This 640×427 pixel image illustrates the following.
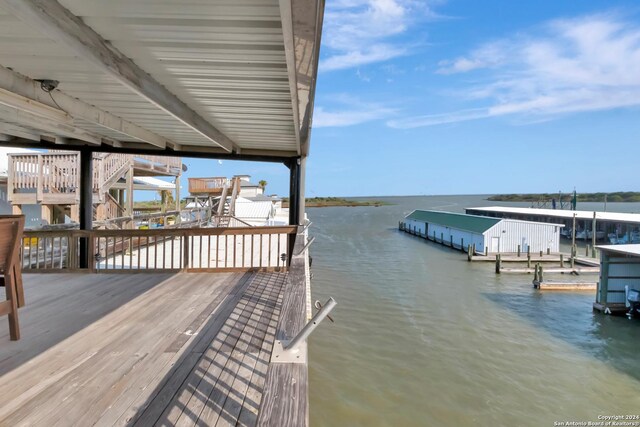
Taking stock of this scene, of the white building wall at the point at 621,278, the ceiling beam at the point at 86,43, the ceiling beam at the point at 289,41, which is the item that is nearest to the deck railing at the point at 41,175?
the ceiling beam at the point at 86,43

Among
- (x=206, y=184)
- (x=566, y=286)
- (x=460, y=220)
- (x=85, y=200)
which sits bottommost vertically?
(x=566, y=286)

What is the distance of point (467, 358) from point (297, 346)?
31.6 ft

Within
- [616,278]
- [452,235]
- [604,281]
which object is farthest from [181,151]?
[452,235]

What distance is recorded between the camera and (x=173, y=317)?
12.7 ft

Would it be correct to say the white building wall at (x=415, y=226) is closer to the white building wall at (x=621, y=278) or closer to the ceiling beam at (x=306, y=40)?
the white building wall at (x=621, y=278)

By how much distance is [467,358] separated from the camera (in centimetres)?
969

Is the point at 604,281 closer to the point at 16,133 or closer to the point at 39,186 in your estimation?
the point at 16,133

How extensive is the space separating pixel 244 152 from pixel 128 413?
5.07 metres

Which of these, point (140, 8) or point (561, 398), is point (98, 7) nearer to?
point (140, 8)

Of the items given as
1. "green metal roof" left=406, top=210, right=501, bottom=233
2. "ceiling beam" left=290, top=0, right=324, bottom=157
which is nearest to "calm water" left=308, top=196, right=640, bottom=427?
"ceiling beam" left=290, top=0, right=324, bottom=157

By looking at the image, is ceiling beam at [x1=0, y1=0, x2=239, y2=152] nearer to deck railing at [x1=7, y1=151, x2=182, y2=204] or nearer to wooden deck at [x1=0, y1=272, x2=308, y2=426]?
wooden deck at [x1=0, y1=272, x2=308, y2=426]

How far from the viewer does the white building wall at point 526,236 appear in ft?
84.4

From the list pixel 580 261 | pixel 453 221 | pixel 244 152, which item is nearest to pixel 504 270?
pixel 580 261

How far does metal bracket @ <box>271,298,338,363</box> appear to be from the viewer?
1.52 meters
